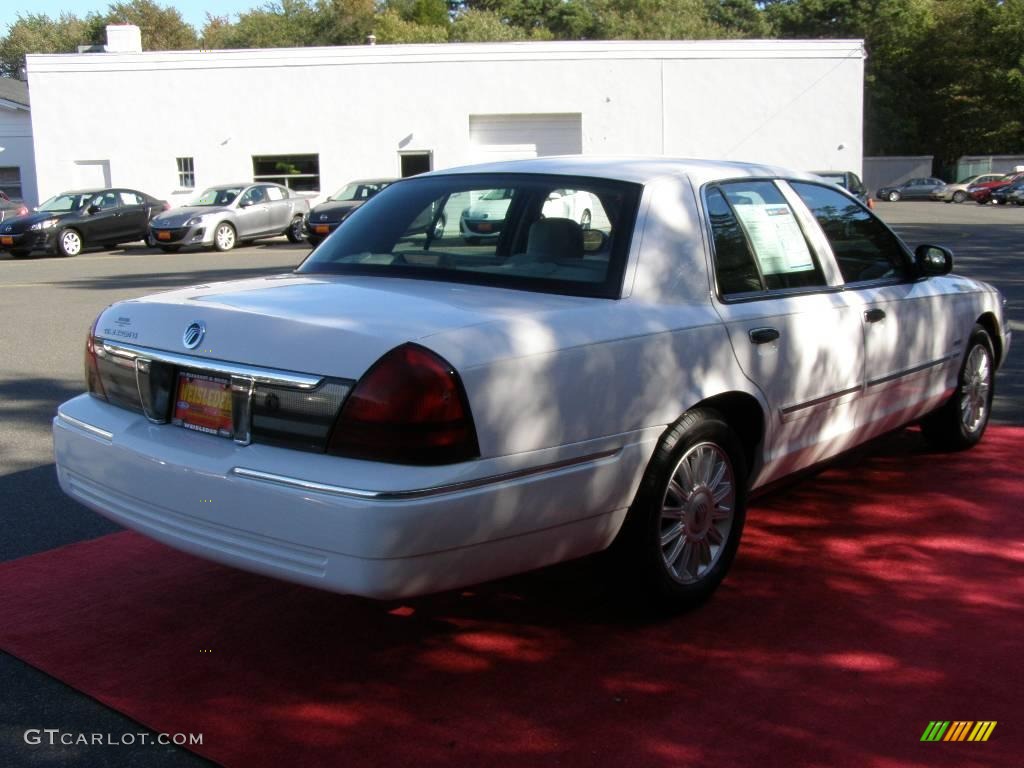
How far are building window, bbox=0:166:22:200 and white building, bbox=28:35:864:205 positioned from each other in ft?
25.7

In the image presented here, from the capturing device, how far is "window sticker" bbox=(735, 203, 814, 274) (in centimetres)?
475

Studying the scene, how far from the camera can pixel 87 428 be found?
4059mm

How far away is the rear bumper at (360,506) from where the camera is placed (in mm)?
3256

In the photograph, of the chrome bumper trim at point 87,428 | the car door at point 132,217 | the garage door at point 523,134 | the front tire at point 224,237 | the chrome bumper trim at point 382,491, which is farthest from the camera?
the garage door at point 523,134

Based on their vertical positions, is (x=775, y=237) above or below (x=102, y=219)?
above

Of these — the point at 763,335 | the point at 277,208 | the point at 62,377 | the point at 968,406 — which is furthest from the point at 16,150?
the point at 763,335

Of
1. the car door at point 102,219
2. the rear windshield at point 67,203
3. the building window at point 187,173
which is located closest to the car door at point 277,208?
the car door at point 102,219

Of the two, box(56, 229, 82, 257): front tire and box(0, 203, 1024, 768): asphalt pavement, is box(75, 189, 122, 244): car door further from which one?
box(0, 203, 1024, 768): asphalt pavement

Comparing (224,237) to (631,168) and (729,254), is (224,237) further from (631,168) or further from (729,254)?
(729,254)

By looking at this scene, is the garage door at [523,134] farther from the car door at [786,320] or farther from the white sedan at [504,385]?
the car door at [786,320]

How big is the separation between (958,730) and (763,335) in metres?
1.64

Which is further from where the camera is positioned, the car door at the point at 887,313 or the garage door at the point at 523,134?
the garage door at the point at 523,134

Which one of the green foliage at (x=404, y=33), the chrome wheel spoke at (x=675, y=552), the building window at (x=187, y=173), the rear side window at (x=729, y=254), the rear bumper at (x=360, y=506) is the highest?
the green foliage at (x=404, y=33)

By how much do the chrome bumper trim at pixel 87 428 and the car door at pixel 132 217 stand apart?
23731 mm
